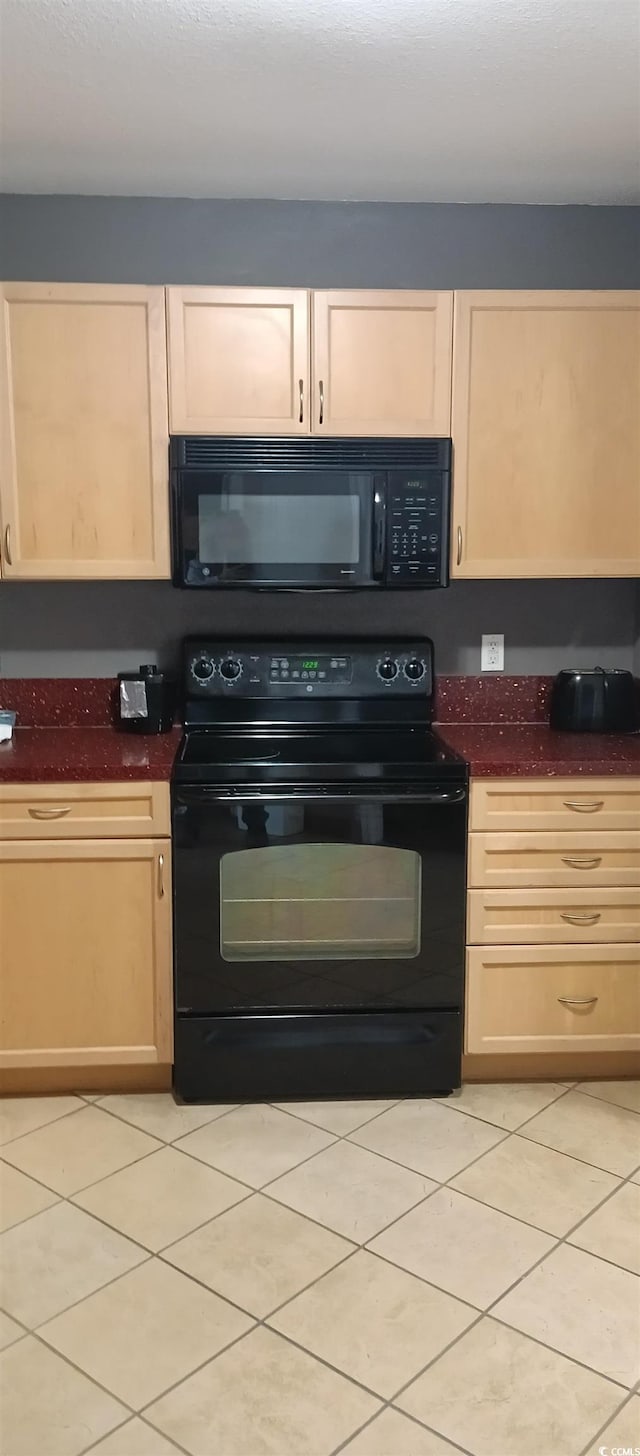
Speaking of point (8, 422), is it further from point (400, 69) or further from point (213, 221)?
point (400, 69)

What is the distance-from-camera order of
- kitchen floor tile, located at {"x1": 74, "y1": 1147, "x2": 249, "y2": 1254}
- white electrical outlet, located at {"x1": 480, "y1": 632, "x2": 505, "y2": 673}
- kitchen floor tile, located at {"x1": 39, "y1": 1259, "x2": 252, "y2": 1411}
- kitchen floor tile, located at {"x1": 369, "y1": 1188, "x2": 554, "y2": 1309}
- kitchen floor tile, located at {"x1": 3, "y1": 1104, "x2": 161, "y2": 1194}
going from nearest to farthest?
kitchen floor tile, located at {"x1": 39, "y1": 1259, "x2": 252, "y2": 1411} < kitchen floor tile, located at {"x1": 369, "y1": 1188, "x2": 554, "y2": 1309} < kitchen floor tile, located at {"x1": 74, "y1": 1147, "x2": 249, "y2": 1254} < kitchen floor tile, located at {"x1": 3, "y1": 1104, "x2": 161, "y2": 1194} < white electrical outlet, located at {"x1": 480, "y1": 632, "x2": 505, "y2": 673}

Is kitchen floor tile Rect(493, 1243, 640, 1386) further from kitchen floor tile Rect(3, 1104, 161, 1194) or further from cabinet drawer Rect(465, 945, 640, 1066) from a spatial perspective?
kitchen floor tile Rect(3, 1104, 161, 1194)

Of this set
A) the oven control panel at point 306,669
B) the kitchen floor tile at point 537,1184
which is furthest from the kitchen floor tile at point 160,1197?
the oven control panel at point 306,669

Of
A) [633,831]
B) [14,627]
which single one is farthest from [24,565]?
[633,831]

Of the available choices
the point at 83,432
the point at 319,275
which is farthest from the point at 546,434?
the point at 83,432

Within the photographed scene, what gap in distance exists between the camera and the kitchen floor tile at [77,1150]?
93.3 inches

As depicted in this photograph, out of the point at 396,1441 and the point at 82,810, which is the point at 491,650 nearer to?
the point at 82,810

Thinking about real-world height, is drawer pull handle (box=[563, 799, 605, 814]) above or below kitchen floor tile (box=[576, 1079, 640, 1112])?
above

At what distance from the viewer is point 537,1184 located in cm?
233

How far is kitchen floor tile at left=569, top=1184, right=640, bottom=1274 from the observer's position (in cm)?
211

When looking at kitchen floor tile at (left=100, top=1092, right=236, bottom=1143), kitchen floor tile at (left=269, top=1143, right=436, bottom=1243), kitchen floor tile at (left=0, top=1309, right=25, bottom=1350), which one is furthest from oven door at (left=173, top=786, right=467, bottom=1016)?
kitchen floor tile at (left=0, top=1309, right=25, bottom=1350)

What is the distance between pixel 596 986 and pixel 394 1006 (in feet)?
1.76

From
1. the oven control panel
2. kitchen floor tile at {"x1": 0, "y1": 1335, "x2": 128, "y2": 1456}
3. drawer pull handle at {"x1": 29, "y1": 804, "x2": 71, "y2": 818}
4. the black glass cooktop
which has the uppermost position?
the oven control panel

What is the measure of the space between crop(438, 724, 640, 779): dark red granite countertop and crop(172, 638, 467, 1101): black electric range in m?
0.09
